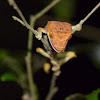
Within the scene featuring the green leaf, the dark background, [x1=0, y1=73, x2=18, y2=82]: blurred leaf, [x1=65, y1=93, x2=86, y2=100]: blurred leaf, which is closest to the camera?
[x1=65, y1=93, x2=86, y2=100]: blurred leaf

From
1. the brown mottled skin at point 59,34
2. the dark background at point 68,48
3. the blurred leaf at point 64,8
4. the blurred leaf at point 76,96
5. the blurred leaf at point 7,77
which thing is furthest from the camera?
the blurred leaf at point 64,8

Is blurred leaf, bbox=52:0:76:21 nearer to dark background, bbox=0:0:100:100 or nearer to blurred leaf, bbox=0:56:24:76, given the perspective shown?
dark background, bbox=0:0:100:100

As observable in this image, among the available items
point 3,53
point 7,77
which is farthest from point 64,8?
point 7,77

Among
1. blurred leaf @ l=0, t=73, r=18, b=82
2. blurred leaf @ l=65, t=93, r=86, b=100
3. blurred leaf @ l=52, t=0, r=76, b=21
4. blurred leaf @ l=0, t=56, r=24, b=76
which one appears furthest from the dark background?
blurred leaf @ l=0, t=73, r=18, b=82

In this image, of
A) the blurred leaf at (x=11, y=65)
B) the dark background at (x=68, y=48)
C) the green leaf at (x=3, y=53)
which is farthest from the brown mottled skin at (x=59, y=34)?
the green leaf at (x=3, y=53)

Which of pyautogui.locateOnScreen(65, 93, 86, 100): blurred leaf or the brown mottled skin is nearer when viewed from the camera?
the brown mottled skin

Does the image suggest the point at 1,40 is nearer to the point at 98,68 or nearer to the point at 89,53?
the point at 89,53

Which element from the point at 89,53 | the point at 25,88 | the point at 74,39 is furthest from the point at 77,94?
the point at 74,39

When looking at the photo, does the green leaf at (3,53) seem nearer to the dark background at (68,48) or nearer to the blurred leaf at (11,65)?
the blurred leaf at (11,65)

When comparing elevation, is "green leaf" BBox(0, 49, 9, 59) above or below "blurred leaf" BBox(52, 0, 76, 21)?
below
